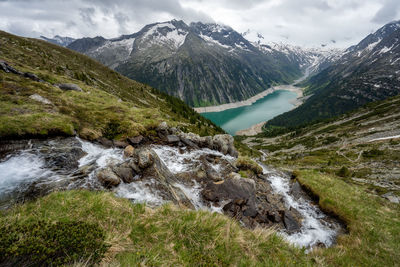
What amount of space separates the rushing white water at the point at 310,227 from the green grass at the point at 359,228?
1.07 metres

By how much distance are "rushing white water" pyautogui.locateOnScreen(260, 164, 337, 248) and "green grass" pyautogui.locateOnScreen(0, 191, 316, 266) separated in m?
6.57

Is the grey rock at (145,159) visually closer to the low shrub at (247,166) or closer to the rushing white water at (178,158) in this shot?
the rushing white water at (178,158)

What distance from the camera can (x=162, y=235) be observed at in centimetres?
550

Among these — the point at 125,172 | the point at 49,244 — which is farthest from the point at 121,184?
the point at 49,244

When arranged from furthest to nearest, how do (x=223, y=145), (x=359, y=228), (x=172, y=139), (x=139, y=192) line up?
(x=223, y=145), (x=172, y=139), (x=359, y=228), (x=139, y=192)

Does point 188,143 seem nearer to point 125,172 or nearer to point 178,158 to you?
point 178,158

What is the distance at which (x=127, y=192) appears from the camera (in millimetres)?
11195

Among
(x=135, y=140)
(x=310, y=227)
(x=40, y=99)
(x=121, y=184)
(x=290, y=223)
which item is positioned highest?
(x=40, y=99)

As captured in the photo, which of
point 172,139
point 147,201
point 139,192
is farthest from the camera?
point 172,139

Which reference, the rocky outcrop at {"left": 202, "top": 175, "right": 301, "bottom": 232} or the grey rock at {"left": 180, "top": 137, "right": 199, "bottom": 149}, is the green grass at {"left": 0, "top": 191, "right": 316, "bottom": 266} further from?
the grey rock at {"left": 180, "top": 137, "right": 199, "bottom": 149}

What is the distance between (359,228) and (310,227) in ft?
10.1

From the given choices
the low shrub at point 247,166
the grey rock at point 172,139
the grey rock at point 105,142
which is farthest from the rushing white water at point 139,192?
the low shrub at point 247,166

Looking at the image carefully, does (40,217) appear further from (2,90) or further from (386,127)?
(386,127)

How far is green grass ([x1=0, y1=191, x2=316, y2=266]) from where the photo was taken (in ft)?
15.3
